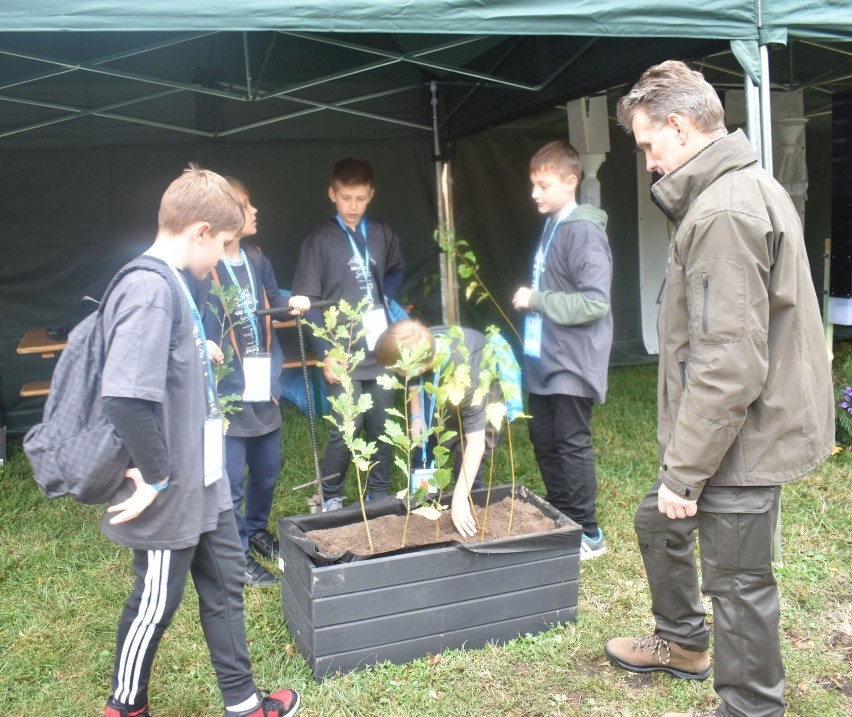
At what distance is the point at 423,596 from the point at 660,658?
0.73 m

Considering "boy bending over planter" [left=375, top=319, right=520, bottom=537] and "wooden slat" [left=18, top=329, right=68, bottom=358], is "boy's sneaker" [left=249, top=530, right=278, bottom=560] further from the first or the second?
"wooden slat" [left=18, top=329, right=68, bottom=358]

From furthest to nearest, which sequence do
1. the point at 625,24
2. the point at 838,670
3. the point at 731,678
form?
the point at 625,24 → the point at 838,670 → the point at 731,678

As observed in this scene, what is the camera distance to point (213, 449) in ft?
6.72

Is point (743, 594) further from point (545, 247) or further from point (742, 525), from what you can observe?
point (545, 247)

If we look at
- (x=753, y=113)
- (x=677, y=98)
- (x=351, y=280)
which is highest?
(x=753, y=113)

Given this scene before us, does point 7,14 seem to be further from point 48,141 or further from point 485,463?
point 48,141

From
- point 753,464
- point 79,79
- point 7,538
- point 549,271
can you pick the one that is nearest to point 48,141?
point 79,79

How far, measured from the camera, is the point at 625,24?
2832 millimetres

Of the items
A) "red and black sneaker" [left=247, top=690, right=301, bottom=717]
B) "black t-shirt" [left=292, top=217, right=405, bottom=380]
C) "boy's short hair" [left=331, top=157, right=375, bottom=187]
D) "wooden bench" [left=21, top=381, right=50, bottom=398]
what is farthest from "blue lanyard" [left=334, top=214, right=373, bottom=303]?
"wooden bench" [left=21, top=381, right=50, bottom=398]

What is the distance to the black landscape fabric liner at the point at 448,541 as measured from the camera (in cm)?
246

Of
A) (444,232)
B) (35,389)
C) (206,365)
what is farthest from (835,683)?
(35,389)

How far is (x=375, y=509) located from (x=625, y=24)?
6.20ft

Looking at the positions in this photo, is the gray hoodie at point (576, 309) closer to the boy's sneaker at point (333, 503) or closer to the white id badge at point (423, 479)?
the white id badge at point (423, 479)

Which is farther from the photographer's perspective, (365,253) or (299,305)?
(365,253)
